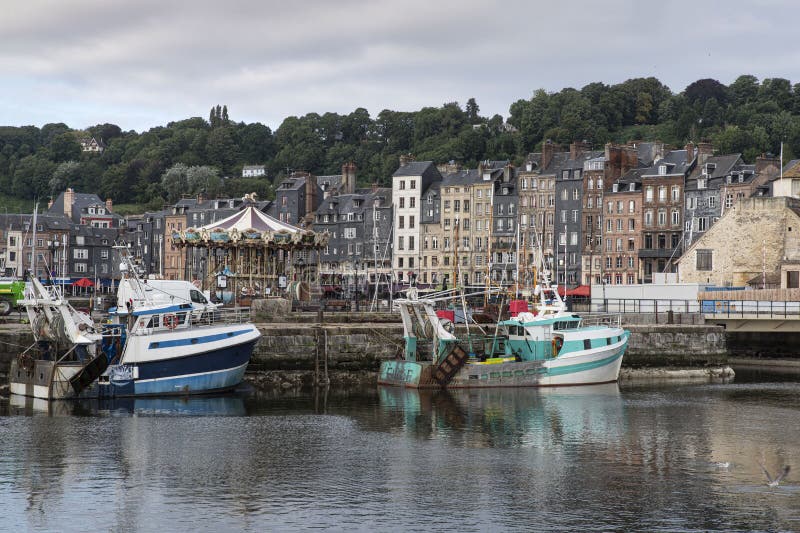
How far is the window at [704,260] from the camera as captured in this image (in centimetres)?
8386

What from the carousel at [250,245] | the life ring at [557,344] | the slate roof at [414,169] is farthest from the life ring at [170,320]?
the slate roof at [414,169]

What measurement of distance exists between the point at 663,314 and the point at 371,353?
726 inches

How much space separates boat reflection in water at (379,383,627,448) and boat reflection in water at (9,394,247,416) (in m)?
6.27

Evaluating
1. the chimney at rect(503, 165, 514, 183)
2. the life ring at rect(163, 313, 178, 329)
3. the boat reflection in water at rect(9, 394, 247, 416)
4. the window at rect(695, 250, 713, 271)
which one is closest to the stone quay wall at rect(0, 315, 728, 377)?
the boat reflection in water at rect(9, 394, 247, 416)

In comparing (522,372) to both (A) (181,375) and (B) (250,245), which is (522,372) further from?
(B) (250,245)

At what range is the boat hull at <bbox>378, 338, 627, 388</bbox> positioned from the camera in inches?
1971

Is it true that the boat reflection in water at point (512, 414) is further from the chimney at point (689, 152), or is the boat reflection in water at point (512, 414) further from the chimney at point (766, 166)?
the chimney at point (689, 152)

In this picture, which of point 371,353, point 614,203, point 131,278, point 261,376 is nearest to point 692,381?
point 371,353

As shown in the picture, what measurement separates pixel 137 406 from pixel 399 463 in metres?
14.9

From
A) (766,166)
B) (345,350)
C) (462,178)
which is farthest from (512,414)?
(462,178)

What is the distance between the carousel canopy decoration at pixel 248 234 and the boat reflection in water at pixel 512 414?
1973 centimetres

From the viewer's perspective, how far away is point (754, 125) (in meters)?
159

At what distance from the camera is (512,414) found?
4266cm

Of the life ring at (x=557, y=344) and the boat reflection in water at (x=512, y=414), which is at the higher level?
the life ring at (x=557, y=344)
